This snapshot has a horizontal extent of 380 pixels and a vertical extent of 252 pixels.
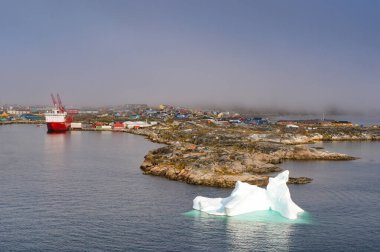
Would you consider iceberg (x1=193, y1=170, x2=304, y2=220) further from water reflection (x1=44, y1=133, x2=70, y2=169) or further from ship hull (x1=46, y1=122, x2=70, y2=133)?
ship hull (x1=46, y1=122, x2=70, y2=133)

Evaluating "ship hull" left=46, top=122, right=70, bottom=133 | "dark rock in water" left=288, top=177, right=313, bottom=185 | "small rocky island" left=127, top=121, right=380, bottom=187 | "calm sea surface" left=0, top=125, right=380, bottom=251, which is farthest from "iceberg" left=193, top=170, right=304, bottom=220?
Answer: "ship hull" left=46, top=122, right=70, bottom=133

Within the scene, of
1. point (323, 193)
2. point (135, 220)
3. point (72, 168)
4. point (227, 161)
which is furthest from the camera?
point (72, 168)

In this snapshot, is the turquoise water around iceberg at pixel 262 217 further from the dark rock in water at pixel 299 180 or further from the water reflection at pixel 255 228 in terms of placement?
the dark rock in water at pixel 299 180

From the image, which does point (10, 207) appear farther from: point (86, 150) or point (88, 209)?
point (86, 150)

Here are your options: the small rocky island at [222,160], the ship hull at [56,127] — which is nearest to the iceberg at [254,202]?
the small rocky island at [222,160]

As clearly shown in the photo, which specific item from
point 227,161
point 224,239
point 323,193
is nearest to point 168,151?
point 227,161

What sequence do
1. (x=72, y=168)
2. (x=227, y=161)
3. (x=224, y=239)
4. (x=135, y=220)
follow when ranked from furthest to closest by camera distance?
(x=72, y=168) < (x=227, y=161) < (x=135, y=220) < (x=224, y=239)
